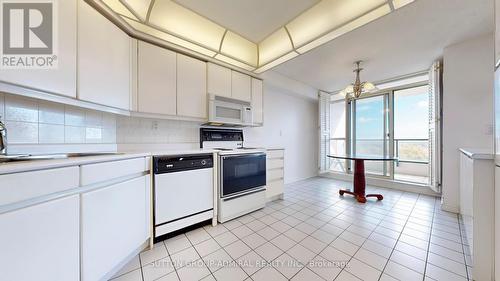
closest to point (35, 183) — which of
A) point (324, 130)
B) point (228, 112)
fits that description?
point (228, 112)

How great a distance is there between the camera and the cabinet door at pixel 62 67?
1084 mm

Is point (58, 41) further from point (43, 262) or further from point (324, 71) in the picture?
point (324, 71)

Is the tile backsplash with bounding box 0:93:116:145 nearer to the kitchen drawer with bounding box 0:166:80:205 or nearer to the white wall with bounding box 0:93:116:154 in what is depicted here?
the white wall with bounding box 0:93:116:154

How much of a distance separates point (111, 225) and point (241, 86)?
2.28 m

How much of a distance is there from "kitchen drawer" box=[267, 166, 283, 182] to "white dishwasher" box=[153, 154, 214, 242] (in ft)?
3.62

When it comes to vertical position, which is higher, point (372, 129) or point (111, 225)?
point (372, 129)

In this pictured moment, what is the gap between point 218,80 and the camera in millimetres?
2441

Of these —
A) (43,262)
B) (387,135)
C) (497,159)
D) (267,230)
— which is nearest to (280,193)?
(267,230)

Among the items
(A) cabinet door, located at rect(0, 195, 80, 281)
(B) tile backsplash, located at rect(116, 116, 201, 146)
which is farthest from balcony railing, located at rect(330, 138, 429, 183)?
(A) cabinet door, located at rect(0, 195, 80, 281)

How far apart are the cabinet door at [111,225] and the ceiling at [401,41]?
9.21 ft

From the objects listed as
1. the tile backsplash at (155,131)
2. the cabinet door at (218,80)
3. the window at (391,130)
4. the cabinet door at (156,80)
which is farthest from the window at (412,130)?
the cabinet door at (156,80)

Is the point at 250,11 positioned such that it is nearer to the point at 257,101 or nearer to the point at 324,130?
the point at 257,101

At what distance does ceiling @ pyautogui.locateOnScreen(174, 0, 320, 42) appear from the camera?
1.90 meters

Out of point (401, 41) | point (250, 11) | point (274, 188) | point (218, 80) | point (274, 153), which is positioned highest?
point (250, 11)
